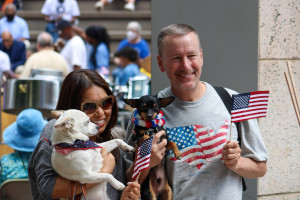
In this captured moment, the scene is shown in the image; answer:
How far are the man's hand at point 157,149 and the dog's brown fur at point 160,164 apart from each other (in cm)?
8

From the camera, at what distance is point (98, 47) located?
38.7ft

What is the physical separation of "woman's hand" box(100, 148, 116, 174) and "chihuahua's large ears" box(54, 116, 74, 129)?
0.29m

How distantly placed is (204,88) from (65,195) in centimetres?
102

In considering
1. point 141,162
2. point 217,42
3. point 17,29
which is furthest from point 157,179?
point 17,29

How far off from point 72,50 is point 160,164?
7.75 m

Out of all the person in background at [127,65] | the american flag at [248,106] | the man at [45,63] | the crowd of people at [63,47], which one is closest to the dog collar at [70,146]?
the american flag at [248,106]

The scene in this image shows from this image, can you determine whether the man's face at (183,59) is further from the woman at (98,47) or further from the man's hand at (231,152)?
the woman at (98,47)

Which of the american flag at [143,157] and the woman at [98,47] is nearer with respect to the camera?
the american flag at [143,157]

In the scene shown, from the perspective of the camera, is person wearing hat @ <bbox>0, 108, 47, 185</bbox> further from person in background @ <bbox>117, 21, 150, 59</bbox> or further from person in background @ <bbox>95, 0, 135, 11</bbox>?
person in background @ <bbox>95, 0, 135, 11</bbox>

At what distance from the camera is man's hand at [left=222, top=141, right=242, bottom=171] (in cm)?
294

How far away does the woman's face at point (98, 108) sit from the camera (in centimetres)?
300

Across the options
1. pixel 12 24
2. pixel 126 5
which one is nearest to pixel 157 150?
pixel 12 24

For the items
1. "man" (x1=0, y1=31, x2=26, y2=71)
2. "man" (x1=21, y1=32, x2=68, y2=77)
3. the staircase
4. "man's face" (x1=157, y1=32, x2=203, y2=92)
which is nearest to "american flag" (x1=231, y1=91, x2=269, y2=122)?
"man's face" (x1=157, y1=32, x2=203, y2=92)

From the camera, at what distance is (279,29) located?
13.5 feet
